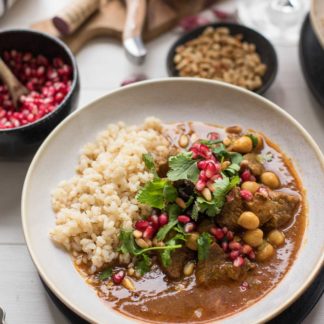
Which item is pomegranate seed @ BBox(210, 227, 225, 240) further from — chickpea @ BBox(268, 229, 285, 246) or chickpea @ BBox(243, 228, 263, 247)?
chickpea @ BBox(268, 229, 285, 246)

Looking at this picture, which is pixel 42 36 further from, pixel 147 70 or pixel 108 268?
pixel 108 268

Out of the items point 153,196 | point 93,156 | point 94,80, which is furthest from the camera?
point 94,80

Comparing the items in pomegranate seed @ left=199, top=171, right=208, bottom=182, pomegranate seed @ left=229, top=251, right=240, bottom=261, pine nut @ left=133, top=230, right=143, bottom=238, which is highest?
pomegranate seed @ left=199, top=171, right=208, bottom=182

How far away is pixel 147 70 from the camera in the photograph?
13.4ft

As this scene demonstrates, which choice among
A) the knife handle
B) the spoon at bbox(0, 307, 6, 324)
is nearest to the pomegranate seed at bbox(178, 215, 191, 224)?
the spoon at bbox(0, 307, 6, 324)

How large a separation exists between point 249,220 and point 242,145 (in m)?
0.52

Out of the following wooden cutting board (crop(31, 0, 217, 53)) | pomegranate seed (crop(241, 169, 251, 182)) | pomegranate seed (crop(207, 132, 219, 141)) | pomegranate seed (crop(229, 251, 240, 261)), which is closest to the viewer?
pomegranate seed (crop(229, 251, 240, 261))

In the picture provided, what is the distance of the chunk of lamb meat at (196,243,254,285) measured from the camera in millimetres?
2824

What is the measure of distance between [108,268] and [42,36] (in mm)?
1670

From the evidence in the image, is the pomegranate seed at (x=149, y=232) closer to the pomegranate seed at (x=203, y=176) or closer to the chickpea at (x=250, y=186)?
the pomegranate seed at (x=203, y=176)

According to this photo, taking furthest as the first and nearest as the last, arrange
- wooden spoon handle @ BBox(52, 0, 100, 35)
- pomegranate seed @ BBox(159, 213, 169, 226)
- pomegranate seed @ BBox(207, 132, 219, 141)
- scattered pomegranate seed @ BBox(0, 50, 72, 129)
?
1. wooden spoon handle @ BBox(52, 0, 100, 35)
2. scattered pomegranate seed @ BBox(0, 50, 72, 129)
3. pomegranate seed @ BBox(207, 132, 219, 141)
4. pomegranate seed @ BBox(159, 213, 169, 226)

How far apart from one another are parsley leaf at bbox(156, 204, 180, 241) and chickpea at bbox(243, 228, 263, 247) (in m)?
0.37

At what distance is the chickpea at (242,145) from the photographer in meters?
3.24

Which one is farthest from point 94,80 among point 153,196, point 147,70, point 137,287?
point 137,287
